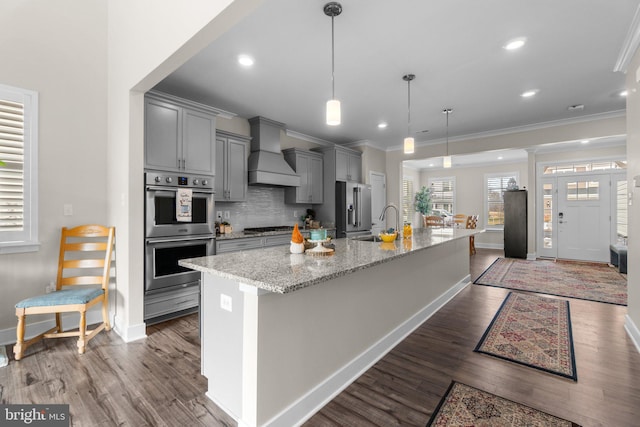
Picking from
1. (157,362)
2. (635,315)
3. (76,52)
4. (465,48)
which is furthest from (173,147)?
(635,315)

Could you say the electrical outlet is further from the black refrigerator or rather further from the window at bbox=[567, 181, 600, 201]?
the window at bbox=[567, 181, 600, 201]

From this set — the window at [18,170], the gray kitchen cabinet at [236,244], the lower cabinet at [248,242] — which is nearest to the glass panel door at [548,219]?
the lower cabinet at [248,242]

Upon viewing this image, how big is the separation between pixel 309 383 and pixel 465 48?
3.17 m

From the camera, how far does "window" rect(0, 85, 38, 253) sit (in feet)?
8.70

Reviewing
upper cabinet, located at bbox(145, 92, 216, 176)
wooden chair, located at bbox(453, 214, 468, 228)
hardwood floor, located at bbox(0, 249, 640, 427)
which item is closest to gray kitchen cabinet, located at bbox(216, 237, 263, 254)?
upper cabinet, located at bbox(145, 92, 216, 176)

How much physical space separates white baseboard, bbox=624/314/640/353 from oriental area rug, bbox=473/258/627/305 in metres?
1.02

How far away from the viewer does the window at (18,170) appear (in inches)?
104

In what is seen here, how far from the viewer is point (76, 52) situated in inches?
119

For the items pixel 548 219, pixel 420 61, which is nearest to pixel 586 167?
pixel 548 219

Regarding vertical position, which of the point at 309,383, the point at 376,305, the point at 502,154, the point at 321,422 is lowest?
the point at 321,422

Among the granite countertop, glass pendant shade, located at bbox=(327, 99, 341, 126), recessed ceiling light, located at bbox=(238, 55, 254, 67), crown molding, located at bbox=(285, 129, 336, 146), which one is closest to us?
the granite countertop

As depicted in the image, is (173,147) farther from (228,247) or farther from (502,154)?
(502,154)

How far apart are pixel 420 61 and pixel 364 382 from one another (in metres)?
3.04

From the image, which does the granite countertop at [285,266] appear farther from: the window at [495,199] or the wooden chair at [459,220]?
the window at [495,199]
